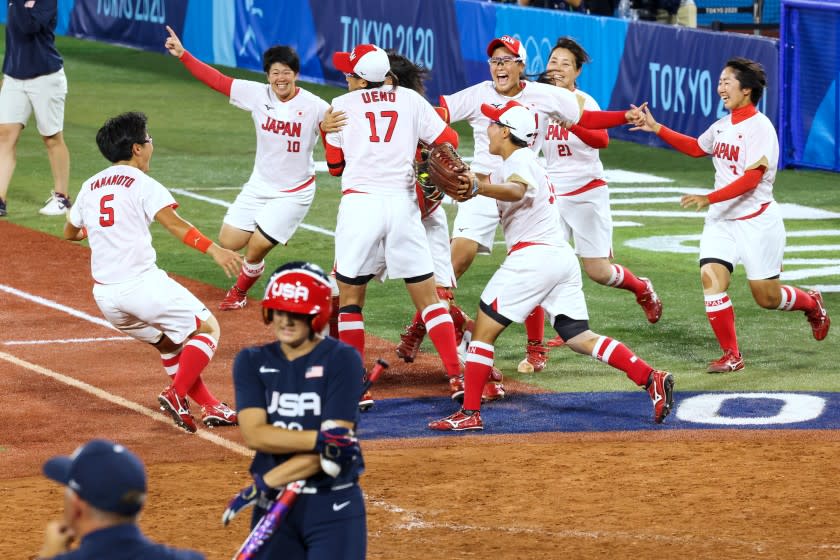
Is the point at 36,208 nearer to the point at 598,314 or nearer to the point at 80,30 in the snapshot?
the point at 598,314

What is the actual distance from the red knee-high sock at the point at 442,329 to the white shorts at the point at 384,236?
26cm

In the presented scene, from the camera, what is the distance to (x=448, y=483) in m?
8.68

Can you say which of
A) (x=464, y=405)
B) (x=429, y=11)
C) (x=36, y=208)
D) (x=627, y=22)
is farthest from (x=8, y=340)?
(x=429, y=11)

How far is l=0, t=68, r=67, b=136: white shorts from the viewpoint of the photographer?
54.6 feet

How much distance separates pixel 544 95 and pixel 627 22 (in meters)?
11.1

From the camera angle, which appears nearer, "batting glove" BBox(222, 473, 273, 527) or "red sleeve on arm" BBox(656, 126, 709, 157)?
"batting glove" BBox(222, 473, 273, 527)

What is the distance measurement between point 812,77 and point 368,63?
1084 centimetres

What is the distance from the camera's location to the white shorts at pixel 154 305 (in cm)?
935

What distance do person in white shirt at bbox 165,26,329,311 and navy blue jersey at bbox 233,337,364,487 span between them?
6998mm

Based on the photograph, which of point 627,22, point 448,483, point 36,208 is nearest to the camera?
point 448,483

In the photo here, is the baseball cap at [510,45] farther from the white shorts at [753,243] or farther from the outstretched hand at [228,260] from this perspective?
the outstretched hand at [228,260]

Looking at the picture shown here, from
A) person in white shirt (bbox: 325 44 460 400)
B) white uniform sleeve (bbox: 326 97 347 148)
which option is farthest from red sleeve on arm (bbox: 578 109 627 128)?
white uniform sleeve (bbox: 326 97 347 148)

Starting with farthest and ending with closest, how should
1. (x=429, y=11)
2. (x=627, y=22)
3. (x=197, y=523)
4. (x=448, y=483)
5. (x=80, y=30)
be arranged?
1. (x=80, y=30)
2. (x=429, y=11)
3. (x=627, y=22)
4. (x=448, y=483)
5. (x=197, y=523)

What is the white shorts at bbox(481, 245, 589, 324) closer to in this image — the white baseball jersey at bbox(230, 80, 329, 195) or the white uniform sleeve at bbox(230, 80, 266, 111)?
the white baseball jersey at bbox(230, 80, 329, 195)
